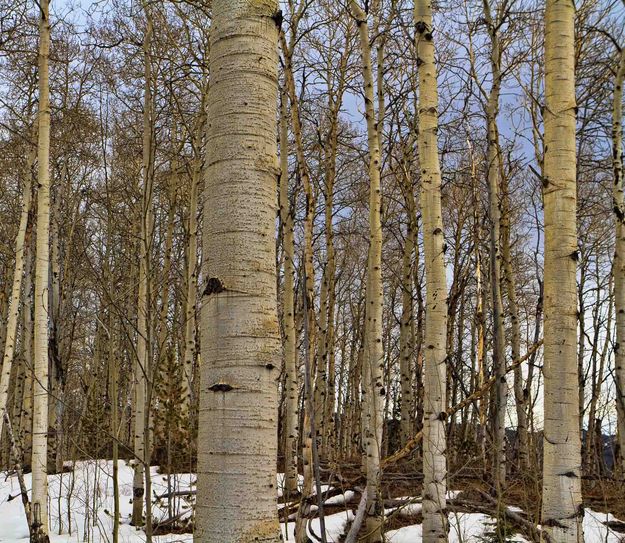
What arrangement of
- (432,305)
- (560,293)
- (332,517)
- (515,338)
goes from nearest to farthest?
(560,293)
(432,305)
(332,517)
(515,338)

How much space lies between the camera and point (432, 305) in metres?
4.43

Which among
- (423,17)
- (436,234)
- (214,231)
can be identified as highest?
(423,17)

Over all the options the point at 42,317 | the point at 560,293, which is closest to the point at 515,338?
the point at 560,293

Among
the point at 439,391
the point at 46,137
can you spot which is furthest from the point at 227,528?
the point at 46,137

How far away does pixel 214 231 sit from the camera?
1.65m

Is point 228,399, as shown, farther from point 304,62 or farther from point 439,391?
point 304,62

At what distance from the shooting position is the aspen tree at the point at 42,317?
211 inches

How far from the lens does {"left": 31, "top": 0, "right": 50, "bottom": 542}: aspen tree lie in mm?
5371

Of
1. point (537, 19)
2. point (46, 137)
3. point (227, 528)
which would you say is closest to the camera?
point (227, 528)

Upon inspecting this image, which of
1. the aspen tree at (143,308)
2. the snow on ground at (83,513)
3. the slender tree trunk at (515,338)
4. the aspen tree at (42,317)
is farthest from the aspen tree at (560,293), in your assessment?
the slender tree trunk at (515,338)

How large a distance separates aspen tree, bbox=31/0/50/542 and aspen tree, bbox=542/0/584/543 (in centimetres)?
410

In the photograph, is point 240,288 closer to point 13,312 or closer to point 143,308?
point 143,308

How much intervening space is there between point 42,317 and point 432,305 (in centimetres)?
377

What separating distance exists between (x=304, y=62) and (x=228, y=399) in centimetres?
883
